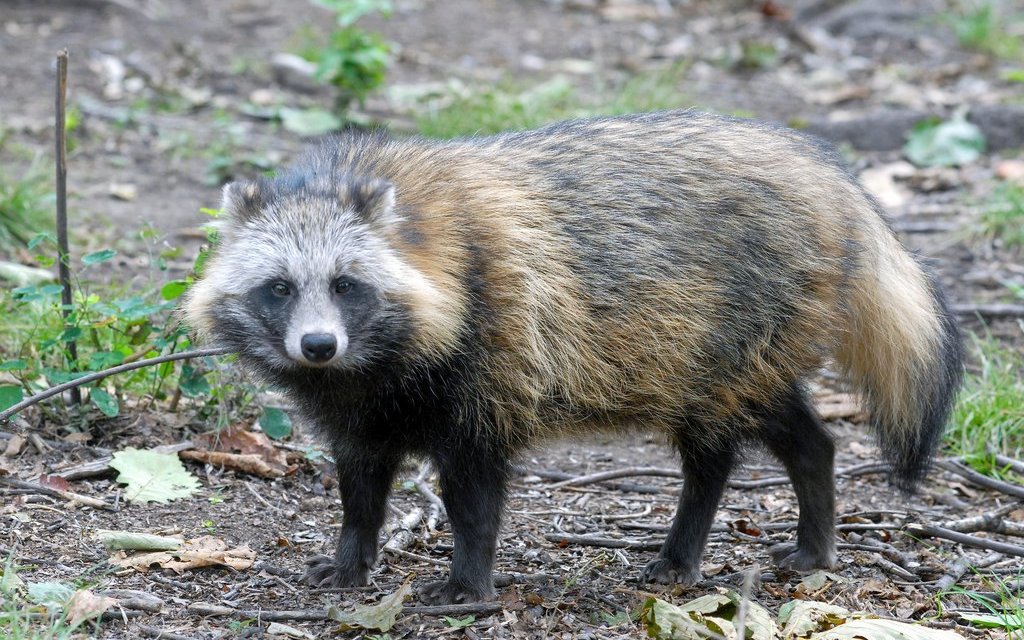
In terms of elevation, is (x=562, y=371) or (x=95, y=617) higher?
(x=562, y=371)

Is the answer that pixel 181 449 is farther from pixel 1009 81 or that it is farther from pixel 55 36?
pixel 1009 81

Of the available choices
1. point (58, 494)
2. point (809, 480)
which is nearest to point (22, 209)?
point (58, 494)

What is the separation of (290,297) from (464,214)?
2.50ft

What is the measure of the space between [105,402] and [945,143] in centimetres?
804

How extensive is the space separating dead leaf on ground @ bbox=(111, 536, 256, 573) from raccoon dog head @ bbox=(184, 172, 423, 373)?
91cm

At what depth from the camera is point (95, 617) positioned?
13.9 feet

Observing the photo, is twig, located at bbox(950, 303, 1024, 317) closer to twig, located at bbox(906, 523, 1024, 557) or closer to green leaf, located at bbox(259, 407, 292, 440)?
twig, located at bbox(906, 523, 1024, 557)

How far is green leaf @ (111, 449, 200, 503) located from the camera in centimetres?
545

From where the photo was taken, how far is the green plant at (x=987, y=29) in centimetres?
1401

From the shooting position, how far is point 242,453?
6.00m

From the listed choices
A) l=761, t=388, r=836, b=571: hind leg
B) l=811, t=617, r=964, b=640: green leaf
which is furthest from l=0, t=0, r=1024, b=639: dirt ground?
l=811, t=617, r=964, b=640: green leaf

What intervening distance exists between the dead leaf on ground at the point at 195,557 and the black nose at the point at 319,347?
45.9 inches

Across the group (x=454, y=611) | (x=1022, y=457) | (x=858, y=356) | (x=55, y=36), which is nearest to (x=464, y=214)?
(x=454, y=611)

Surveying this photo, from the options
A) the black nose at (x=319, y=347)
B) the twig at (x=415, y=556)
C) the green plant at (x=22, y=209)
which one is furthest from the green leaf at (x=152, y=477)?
the green plant at (x=22, y=209)
